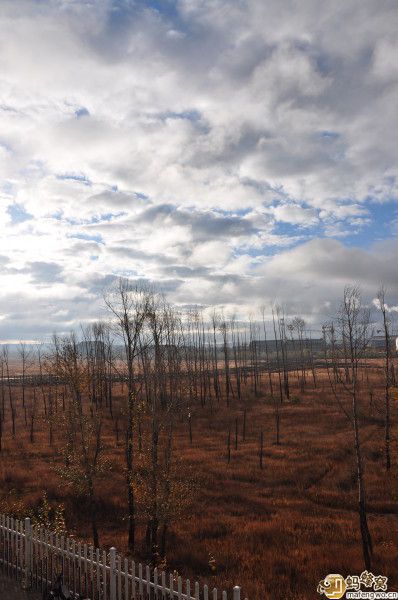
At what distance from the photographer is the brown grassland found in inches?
645

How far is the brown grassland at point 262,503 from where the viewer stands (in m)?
16.4

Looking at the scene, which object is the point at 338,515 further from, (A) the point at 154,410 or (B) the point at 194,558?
(A) the point at 154,410

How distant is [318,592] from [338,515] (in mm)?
9122

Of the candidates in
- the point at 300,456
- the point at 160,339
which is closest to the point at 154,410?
the point at 160,339

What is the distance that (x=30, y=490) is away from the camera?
2666cm
